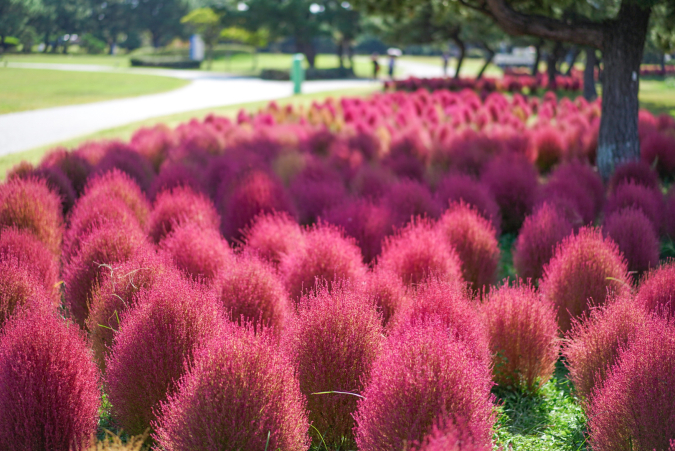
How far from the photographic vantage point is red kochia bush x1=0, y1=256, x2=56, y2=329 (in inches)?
144

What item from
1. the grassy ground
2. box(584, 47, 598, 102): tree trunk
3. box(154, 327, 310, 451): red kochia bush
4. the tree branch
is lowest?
the grassy ground

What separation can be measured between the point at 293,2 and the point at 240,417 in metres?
42.6

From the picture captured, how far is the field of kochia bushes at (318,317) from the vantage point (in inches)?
97.0

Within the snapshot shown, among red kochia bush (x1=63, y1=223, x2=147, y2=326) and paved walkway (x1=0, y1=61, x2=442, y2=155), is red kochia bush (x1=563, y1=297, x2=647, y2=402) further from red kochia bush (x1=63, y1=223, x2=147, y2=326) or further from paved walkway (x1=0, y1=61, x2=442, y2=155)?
paved walkway (x1=0, y1=61, x2=442, y2=155)

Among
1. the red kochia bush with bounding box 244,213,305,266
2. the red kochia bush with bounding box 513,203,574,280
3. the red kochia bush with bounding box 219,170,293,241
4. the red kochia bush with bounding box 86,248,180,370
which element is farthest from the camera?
the red kochia bush with bounding box 219,170,293,241

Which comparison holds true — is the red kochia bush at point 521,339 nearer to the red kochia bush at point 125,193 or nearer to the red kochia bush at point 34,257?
the red kochia bush at point 34,257

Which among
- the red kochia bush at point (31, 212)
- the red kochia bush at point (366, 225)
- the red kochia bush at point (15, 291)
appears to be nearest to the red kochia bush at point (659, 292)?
the red kochia bush at point (366, 225)

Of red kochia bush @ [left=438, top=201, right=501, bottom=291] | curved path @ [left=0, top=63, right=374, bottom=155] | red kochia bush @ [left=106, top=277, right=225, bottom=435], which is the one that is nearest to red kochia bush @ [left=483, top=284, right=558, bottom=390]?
red kochia bush @ [left=438, top=201, right=501, bottom=291]

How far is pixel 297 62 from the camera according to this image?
2603cm

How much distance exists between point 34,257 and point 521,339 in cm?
362

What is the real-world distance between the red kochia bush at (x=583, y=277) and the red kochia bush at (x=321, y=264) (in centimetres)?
151

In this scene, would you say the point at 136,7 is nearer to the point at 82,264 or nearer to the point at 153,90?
the point at 153,90

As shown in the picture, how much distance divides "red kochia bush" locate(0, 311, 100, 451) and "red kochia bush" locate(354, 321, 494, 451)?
1.34 meters

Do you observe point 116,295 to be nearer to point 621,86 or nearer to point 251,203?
point 251,203
